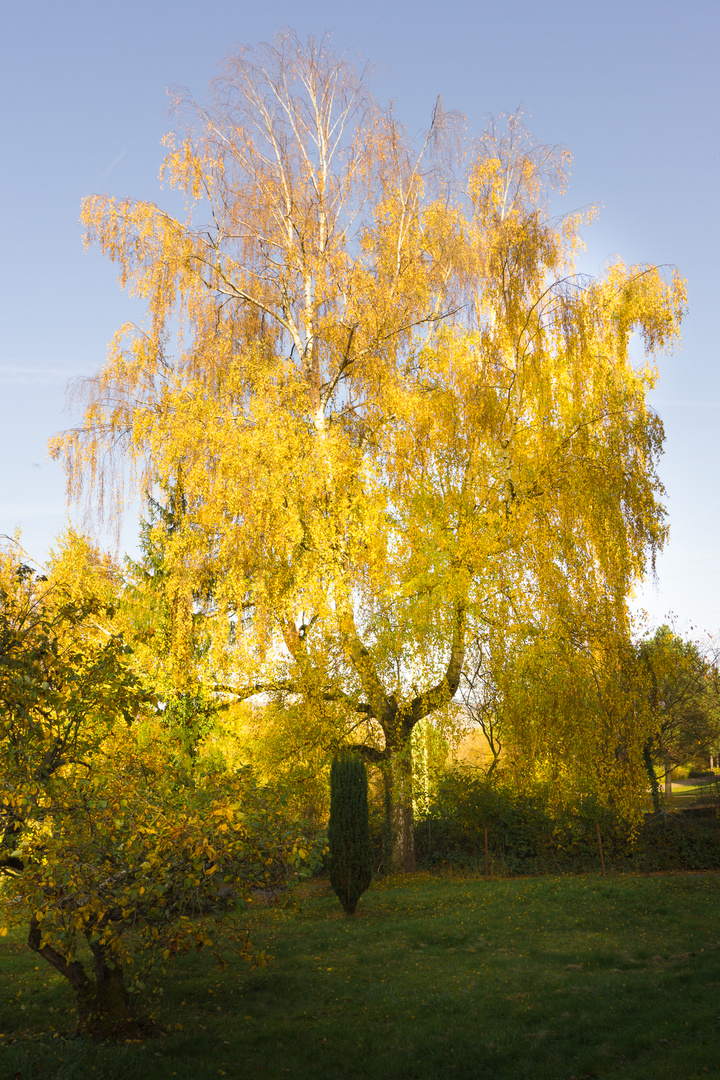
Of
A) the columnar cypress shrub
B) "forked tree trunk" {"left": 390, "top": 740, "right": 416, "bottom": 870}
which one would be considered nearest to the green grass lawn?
the columnar cypress shrub

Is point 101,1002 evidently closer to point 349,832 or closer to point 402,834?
point 349,832

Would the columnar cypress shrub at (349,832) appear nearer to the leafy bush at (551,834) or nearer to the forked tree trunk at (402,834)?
the forked tree trunk at (402,834)

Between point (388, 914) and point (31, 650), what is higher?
point (31, 650)

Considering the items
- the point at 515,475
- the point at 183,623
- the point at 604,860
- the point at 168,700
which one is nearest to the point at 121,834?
the point at 183,623

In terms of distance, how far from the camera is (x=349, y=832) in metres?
11.3

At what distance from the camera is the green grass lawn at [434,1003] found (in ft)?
17.0

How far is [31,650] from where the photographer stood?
487 centimetres

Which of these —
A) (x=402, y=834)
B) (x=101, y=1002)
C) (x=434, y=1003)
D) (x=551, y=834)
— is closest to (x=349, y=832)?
(x=402, y=834)

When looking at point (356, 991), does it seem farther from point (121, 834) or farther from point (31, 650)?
point (31, 650)

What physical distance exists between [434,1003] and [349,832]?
4886mm

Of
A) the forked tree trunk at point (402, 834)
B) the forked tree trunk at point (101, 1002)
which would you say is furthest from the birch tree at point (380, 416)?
the forked tree trunk at point (101, 1002)

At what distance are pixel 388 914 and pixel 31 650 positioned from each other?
8086 millimetres

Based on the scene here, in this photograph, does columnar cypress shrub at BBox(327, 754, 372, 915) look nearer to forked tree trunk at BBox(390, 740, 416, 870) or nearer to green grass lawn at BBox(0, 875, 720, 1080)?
green grass lawn at BBox(0, 875, 720, 1080)

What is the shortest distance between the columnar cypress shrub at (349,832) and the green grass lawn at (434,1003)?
0.63 metres
